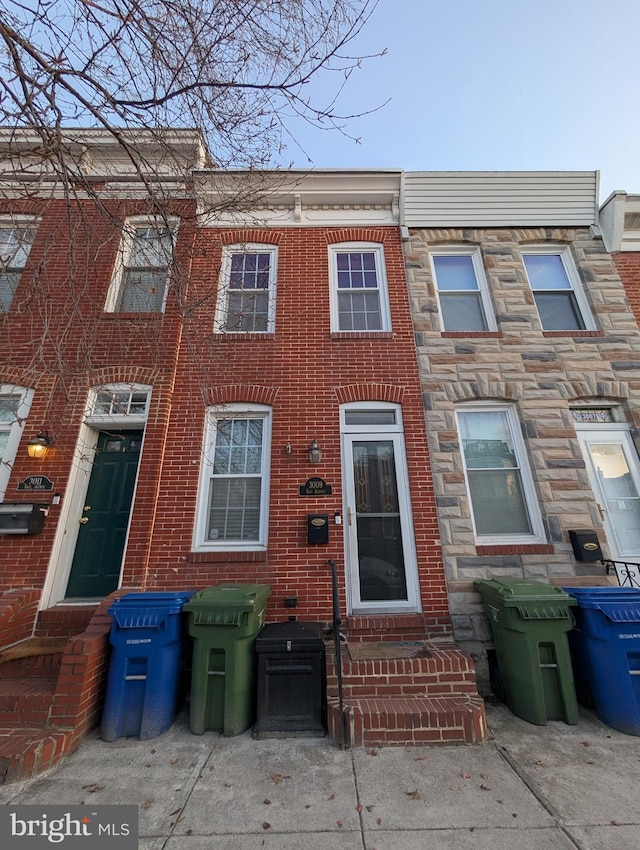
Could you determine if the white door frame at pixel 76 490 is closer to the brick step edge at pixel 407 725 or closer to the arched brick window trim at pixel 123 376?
the arched brick window trim at pixel 123 376

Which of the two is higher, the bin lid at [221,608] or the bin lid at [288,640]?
the bin lid at [221,608]

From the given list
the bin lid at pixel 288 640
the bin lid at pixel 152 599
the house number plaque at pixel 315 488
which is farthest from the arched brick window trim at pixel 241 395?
the bin lid at pixel 288 640

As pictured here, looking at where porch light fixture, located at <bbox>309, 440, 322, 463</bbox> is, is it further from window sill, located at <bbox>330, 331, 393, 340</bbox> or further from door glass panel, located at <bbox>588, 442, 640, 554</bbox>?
door glass panel, located at <bbox>588, 442, 640, 554</bbox>

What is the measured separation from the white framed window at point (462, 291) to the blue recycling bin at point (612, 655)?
4092 mm

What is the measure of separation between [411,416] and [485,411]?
3.84ft

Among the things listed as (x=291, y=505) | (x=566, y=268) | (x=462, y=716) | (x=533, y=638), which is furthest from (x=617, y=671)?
(x=566, y=268)

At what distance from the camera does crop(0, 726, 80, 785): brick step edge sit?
2672 millimetres

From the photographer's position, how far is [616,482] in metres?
5.21

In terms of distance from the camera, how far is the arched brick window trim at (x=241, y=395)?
5297 mm

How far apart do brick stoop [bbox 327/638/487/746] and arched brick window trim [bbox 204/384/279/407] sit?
10.6 ft

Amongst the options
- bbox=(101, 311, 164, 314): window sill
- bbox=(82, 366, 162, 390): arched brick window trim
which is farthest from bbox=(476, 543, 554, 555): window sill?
bbox=(101, 311, 164, 314): window sill

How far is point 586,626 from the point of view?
3.59 m

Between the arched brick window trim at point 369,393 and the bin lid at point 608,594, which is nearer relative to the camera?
the bin lid at point 608,594

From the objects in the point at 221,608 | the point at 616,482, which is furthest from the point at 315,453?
the point at 616,482
